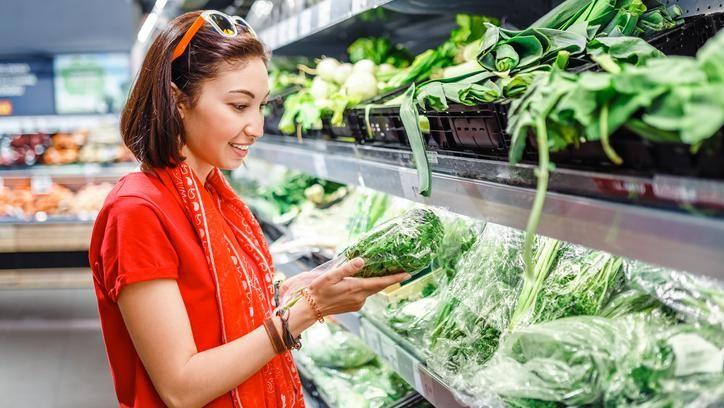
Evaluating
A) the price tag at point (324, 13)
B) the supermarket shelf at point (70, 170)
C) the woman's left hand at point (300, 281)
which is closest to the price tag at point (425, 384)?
the woman's left hand at point (300, 281)

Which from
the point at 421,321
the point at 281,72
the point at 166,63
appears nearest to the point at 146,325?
the point at 166,63

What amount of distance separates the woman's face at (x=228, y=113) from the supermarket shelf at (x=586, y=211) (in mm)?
407

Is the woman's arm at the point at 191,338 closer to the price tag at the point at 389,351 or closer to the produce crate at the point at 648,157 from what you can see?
the price tag at the point at 389,351

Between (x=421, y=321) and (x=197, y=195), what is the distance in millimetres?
677

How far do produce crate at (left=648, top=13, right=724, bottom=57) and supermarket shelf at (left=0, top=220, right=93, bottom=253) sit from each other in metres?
5.22

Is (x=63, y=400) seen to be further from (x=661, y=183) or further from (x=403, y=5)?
(x=661, y=183)

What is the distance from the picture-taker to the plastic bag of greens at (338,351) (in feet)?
8.86

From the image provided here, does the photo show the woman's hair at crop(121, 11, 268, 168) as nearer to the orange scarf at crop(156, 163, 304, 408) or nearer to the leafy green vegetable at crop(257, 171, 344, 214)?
the orange scarf at crop(156, 163, 304, 408)

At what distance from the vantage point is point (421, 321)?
1.75 meters

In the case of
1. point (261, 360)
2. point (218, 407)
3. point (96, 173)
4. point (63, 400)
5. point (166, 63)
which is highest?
point (166, 63)

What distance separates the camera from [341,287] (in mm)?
1448

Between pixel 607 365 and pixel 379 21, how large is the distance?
78.2 inches

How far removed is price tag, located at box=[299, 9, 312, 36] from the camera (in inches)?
100

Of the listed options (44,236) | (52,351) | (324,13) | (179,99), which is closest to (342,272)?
(179,99)
